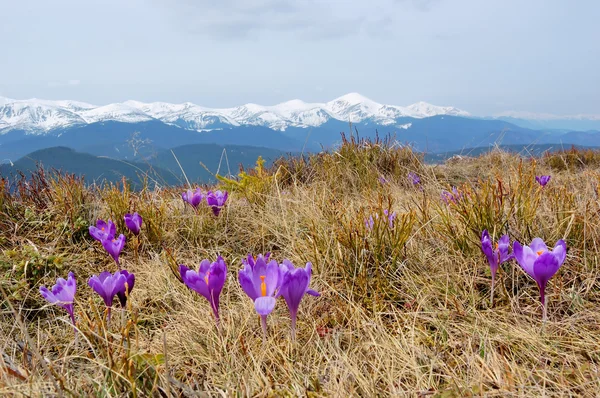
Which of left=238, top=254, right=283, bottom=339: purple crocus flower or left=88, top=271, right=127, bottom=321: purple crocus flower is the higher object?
left=238, top=254, right=283, bottom=339: purple crocus flower

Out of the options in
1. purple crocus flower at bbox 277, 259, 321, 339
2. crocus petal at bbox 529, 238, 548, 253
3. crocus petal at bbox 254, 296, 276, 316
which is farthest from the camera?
crocus petal at bbox 529, 238, 548, 253

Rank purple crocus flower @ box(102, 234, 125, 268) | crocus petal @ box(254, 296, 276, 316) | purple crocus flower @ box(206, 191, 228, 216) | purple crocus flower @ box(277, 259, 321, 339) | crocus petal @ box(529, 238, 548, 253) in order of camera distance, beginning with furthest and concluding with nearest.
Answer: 1. purple crocus flower @ box(206, 191, 228, 216)
2. purple crocus flower @ box(102, 234, 125, 268)
3. crocus petal @ box(529, 238, 548, 253)
4. purple crocus flower @ box(277, 259, 321, 339)
5. crocus petal @ box(254, 296, 276, 316)

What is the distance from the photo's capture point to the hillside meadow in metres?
1.28

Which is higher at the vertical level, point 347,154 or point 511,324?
point 347,154

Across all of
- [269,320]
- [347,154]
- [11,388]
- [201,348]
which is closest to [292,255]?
[269,320]

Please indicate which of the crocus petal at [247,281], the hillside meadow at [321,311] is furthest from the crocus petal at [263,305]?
the hillside meadow at [321,311]

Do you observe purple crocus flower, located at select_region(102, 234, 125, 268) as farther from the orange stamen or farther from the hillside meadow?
the orange stamen

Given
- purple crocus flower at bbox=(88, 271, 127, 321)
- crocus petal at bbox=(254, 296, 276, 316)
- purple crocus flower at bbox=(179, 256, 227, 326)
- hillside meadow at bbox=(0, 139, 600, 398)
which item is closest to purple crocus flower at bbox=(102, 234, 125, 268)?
hillside meadow at bbox=(0, 139, 600, 398)

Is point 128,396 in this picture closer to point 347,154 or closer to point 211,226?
point 211,226

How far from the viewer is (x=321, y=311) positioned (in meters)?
1.89

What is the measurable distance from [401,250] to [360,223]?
29cm

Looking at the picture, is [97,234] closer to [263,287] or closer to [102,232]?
[102,232]

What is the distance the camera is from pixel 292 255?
2492 millimetres

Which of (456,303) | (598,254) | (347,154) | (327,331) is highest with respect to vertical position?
(347,154)
